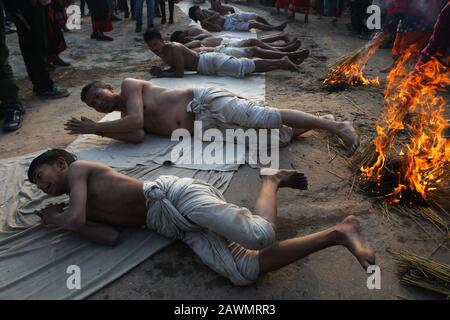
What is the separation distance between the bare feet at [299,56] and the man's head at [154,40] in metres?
2.16

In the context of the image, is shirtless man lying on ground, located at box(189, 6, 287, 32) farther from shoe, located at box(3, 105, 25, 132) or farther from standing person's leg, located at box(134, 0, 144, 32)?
shoe, located at box(3, 105, 25, 132)

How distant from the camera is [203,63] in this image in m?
5.80

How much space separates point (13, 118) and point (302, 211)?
3.49 m

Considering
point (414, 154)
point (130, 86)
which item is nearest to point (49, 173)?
point (130, 86)

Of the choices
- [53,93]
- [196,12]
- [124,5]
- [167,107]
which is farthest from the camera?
[124,5]

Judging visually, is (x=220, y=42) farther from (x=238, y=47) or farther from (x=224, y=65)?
(x=224, y=65)

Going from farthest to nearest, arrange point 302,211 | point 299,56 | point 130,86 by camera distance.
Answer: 1. point 299,56
2. point 130,86
3. point 302,211

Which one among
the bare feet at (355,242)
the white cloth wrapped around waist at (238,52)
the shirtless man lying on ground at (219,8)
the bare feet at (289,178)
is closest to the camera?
the bare feet at (355,242)

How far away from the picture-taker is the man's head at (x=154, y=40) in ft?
18.0

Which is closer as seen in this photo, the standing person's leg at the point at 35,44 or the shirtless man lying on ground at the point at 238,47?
the standing person's leg at the point at 35,44

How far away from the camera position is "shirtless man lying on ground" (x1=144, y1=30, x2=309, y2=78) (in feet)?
18.4

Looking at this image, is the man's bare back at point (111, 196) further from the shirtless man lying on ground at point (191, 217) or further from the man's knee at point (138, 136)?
the man's knee at point (138, 136)

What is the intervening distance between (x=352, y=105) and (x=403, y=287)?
2.94m

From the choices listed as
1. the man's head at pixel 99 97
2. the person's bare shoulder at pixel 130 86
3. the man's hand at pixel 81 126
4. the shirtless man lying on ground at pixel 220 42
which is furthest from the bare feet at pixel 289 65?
the man's hand at pixel 81 126
